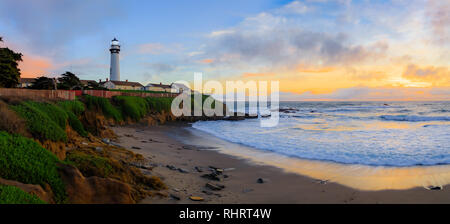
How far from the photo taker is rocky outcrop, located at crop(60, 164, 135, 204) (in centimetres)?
530

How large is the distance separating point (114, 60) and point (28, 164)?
201 feet

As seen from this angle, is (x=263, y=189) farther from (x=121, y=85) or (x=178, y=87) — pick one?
(x=178, y=87)

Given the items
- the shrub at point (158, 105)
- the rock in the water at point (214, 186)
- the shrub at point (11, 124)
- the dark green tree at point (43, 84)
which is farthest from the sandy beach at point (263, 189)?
the shrub at point (158, 105)

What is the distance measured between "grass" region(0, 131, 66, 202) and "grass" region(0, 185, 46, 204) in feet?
2.74

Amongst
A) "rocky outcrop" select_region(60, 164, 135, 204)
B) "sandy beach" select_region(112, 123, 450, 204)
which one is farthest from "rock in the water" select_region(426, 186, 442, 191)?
"rocky outcrop" select_region(60, 164, 135, 204)

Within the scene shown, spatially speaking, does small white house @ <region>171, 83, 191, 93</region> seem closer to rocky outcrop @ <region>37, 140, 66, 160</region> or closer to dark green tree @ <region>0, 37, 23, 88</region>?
dark green tree @ <region>0, 37, 23, 88</region>

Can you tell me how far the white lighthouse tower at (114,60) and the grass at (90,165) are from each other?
58751 mm

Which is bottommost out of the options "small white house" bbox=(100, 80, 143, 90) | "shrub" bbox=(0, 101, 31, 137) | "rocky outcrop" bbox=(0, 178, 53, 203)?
"rocky outcrop" bbox=(0, 178, 53, 203)

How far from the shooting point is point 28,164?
510 cm

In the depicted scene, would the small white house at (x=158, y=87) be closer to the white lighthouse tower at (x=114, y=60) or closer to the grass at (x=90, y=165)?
the white lighthouse tower at (x=114, y=60)

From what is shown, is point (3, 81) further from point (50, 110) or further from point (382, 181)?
point (382, 181)

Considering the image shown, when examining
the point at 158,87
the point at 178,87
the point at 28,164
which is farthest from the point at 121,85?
the point at 28,164

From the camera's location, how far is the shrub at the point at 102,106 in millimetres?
21217
